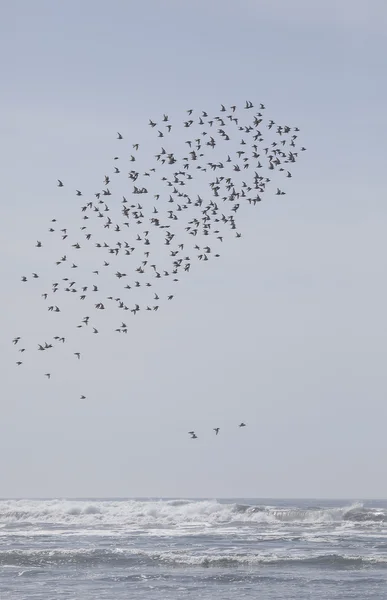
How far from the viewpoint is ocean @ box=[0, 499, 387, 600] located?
41844 millimetres

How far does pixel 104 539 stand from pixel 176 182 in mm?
27137

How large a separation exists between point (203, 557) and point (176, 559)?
1.51 m

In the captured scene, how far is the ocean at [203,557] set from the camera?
41.8m

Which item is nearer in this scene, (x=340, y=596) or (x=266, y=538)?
(x=340, y=596)

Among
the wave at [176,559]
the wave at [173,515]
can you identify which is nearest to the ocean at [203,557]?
the wave at [176,559]

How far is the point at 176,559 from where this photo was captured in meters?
51.3

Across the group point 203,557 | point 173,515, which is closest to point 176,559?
point 203,557

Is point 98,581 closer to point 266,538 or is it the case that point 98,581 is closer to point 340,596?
point 340,596

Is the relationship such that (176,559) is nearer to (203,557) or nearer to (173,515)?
(203,557)

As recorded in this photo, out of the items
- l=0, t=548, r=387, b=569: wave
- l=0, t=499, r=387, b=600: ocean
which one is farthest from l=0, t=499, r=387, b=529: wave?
l=0, t=548, r=387, b=569: wave

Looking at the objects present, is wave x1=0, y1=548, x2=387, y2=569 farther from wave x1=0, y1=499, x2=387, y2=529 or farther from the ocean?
wave x1=0, y1=499, x2=387, y2=529

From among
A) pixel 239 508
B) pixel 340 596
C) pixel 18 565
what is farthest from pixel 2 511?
pixel 340 596

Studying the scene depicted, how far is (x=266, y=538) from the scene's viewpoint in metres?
64.6

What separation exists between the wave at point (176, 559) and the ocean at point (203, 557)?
0.06 m
